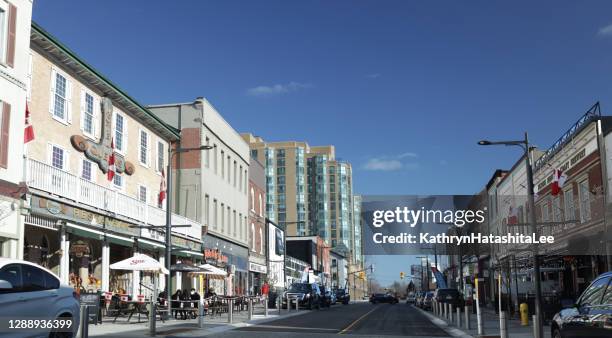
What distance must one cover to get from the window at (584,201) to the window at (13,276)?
23.3 metres

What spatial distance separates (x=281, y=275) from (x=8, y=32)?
55074 millimetres

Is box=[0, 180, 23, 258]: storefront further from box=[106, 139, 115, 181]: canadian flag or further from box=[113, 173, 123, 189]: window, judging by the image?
box=[113, 173, 123, 189]: window

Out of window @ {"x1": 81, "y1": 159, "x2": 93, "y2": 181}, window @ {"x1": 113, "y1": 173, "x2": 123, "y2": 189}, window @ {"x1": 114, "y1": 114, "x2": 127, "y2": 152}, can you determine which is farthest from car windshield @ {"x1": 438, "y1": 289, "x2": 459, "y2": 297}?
window @ {"x1": 81, "y1": 159, "x2": 93, "y2": 181}

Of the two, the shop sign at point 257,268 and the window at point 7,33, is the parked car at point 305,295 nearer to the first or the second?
the shop sign at point 257,268

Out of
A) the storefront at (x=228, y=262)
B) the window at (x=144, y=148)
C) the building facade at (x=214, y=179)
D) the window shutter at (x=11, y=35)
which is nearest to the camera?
the window shutter at (x=11, y=35)

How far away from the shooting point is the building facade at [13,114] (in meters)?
22.9

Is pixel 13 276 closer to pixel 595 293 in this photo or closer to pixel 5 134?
pixel 595 293

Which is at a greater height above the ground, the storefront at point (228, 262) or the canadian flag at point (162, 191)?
the canadian flag at point (162, 191)

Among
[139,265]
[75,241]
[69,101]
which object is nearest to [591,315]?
[139,265]

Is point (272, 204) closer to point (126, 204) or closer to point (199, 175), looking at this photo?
point (199, 175)

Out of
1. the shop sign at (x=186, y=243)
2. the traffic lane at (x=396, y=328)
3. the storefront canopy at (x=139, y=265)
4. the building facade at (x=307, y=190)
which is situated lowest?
the traffic lane at (x=396, y=328)

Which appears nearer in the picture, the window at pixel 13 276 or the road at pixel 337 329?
the window at pixel 13 276

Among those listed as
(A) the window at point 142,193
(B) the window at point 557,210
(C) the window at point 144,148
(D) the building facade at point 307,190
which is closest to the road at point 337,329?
(B) the window at point 557,210

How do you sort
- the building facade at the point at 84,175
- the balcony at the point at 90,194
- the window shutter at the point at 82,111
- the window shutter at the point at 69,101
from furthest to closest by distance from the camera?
the window shutter at the point at 82,111
the window shutter at the point at 69,101
the building facade at the point at 84,175
the balcony at the point at 90,194
